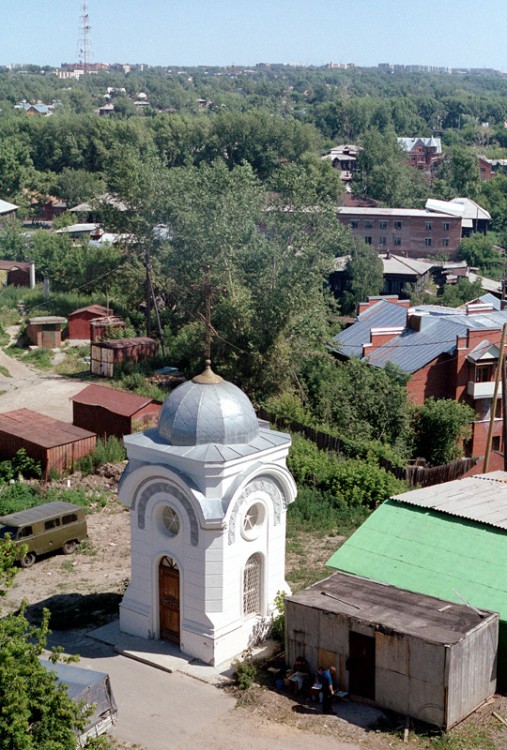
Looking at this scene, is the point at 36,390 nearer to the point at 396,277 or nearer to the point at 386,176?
the point at 396,277

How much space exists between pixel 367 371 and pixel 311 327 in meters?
2.72

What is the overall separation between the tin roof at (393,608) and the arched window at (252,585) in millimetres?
1292

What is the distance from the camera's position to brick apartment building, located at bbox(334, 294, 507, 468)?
31.8m

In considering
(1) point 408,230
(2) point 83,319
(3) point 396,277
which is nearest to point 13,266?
(2) point 83,319

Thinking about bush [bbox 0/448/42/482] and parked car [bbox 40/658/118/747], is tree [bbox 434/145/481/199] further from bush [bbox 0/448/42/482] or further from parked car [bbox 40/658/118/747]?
parked car [bbox 40/658/118/747]

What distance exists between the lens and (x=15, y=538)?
2011 cm

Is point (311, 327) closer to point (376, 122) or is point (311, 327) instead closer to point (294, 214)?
point (294, 214)

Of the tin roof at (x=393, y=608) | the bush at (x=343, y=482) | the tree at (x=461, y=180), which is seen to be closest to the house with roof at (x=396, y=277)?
the tree at (x=461, y=180)

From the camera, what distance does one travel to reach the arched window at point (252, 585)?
16.7 meters

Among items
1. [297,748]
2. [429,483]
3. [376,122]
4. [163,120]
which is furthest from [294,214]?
[376,122]

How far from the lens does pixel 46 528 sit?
68.0ft

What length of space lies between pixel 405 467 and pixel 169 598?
11.2 metres

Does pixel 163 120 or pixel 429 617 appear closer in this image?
pixel 429 617

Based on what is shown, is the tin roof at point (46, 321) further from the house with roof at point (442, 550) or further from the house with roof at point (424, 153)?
the house with roof at point (424, 153)
